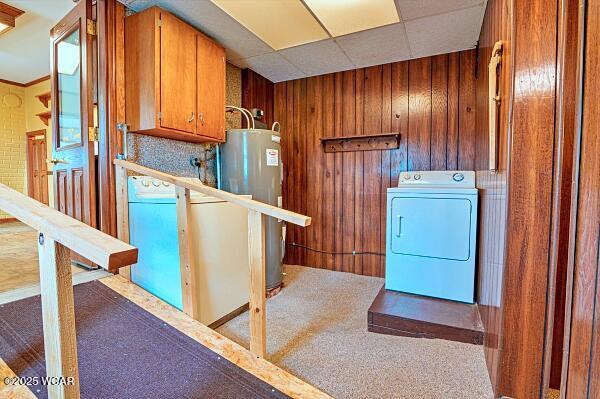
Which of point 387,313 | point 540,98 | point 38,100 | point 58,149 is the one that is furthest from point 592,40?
point 38,100

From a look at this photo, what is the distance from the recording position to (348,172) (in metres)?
3.34

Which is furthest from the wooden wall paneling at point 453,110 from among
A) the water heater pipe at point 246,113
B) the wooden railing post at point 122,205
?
the wooden railing post at point 122,205

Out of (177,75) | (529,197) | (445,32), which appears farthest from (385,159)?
(177,75)

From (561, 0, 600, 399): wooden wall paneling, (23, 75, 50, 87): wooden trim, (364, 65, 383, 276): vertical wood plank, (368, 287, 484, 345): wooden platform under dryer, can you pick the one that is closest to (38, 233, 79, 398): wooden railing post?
(561, 0, 600, 399): wooden wall paneling

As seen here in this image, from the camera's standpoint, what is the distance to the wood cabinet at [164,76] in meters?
2.01

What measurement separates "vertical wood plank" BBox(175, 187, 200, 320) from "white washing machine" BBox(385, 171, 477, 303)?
156cm

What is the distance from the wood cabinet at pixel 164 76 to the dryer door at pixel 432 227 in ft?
5.90

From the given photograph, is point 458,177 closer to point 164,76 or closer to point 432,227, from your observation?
point 432,227

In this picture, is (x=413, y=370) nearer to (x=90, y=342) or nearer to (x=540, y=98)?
(x=540, y=98)

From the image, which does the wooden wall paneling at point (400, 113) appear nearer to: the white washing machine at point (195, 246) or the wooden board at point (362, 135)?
the wooden board at point (362, 135)

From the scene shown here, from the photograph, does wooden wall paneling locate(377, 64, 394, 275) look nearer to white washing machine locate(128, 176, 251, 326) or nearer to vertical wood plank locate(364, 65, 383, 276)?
vertical wood plank locate(364, 65, 383, 276)

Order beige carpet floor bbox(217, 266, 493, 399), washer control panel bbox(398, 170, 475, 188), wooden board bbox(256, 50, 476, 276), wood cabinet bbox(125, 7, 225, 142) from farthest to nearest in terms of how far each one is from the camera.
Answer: wooden board bbox(256, 50, 476, 276) → washer control panel bbox(398, 170, 475, 188) → wood cabinet bbox(125, 7, 225, 142) → beige carpet floor bbox(217, 266, 493, 399)

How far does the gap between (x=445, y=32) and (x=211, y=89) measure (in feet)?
6.60

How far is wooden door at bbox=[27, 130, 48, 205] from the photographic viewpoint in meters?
5.28
